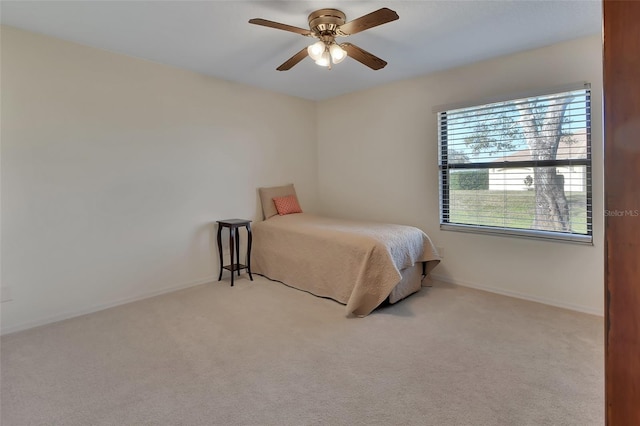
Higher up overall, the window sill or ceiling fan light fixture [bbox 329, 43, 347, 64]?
ceiling fan light fixture [bbox 329, 43, 347, 64]

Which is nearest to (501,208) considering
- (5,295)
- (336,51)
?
(336,51)

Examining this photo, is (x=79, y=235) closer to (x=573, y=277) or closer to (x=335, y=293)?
(x=335, y=293)

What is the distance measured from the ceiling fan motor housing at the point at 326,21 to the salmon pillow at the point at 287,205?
89.6 inches

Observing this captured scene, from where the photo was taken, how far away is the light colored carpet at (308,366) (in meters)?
1.64

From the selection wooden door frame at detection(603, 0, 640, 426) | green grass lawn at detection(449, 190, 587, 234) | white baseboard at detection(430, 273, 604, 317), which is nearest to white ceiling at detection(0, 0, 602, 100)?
green grass lawn at detection(449, 190, 587, 234)

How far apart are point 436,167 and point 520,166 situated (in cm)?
83

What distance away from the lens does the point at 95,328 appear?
2613 millimetres

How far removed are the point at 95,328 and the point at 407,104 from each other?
12.3 feet

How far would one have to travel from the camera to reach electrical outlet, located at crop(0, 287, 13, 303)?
2541mm

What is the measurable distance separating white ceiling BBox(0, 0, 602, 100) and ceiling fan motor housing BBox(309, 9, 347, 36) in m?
0.04

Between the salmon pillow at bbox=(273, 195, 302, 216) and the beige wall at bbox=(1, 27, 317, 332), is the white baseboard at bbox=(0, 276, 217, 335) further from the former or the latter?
the salmon pillow at bbox=(273, 195, 302, 216)

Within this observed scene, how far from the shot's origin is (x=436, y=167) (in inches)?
145

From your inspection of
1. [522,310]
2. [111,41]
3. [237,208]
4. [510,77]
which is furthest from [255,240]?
[510,77]

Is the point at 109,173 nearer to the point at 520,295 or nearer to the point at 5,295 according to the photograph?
the point at 5,295
